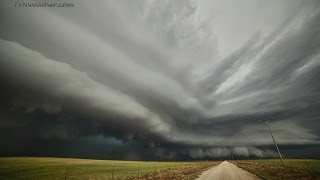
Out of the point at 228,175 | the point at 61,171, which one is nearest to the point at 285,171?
the point at 228,175

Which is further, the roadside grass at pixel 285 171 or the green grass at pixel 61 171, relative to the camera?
the green grass at pixel 61 171

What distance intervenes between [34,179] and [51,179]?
2.78 metres

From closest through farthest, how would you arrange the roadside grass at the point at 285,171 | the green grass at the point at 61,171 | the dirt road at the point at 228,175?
the roadside grass at the point at 285,171 < the dirt road at the point at 228,175 < the green grass at the point at 61,171

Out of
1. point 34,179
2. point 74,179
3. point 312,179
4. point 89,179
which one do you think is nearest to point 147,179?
point 89,179

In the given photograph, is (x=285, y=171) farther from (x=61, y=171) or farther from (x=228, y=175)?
(x=61, y=171)

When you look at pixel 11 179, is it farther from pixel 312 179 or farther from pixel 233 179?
pixel 312 179

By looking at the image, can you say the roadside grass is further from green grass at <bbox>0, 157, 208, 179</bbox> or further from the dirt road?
green grass at <bbox>0, 157, 208, 179</bbox>

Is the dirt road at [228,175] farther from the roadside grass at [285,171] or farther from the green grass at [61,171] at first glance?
the green grass at [61,171]

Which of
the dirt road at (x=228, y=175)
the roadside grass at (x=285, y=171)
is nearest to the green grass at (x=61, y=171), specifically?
the dirt road at (x=228, y=175)

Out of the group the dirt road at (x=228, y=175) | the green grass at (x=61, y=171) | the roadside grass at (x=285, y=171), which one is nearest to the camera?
the roadside grass at (x=285, y=171)

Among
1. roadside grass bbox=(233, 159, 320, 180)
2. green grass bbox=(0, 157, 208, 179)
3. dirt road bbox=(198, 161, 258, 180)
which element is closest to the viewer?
roadside grass bbox=(233, 159, 320, 180)

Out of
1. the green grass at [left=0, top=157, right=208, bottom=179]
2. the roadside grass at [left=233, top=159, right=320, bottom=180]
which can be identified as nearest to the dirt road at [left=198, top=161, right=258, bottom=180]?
the roadside grass at [left=233, top=159, right=320, bottom=180]

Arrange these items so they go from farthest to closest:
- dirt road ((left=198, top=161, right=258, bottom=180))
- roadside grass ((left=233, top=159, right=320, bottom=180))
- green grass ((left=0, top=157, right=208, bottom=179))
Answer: green grass ((left=0, top=157, right=208, bottom=179)) → dirt road ((left=198, top=161, right=258, bottom=180)) → roadside grass ((left=233, top=159, right=320, bottom=180))

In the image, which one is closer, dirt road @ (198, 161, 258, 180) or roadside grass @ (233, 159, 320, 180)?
roadside grass @ (233, 159, 320, 180)
